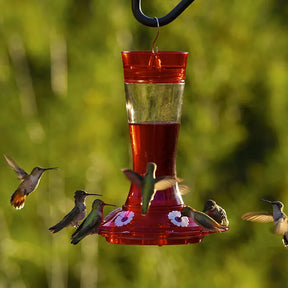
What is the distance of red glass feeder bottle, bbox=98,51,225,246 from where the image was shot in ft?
9.98

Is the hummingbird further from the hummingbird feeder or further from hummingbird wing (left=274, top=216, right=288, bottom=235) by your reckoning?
hummingbird wing (left=274, top=216, right=288, bottom=235)

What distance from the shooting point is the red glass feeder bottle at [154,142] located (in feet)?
9.98

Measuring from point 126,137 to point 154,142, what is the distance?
18.8 feet

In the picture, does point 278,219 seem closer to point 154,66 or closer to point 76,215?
point 76,215

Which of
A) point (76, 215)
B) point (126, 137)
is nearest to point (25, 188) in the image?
point (76, 215)

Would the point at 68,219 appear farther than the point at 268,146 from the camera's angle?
No

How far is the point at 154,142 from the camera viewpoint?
11.1 ft

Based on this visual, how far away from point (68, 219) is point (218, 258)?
17.1 ft

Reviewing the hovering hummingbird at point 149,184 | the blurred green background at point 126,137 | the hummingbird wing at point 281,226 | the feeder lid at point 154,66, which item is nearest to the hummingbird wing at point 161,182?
the hovering hummingbird at point 149,184

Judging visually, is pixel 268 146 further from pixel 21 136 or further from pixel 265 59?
pixel 21 136

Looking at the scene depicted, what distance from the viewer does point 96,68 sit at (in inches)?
335

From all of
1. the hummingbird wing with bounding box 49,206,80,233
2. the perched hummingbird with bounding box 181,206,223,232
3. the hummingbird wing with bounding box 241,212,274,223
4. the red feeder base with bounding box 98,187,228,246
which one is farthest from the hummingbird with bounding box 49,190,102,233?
the hummingbird wing with bounding box 241,212,274,223

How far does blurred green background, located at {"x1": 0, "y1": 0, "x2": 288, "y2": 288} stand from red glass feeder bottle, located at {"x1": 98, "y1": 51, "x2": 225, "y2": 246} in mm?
4714

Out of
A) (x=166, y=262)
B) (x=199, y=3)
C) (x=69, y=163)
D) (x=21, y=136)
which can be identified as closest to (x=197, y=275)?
(x=166, y=262)
